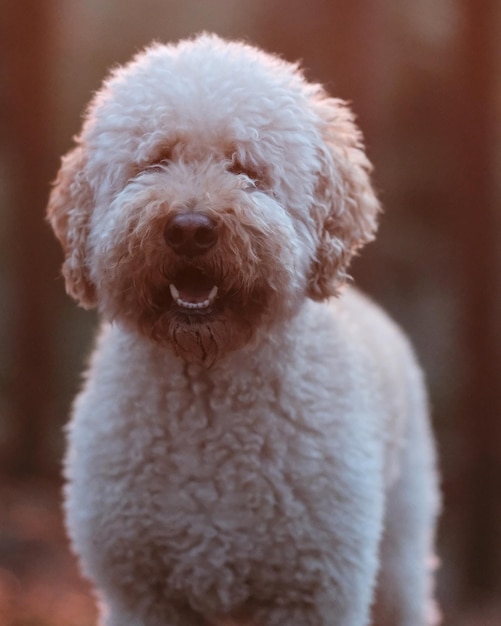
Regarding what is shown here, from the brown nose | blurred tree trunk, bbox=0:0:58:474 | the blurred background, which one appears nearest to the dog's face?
the brown nose

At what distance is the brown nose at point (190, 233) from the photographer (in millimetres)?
2514

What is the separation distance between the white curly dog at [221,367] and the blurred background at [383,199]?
9.29 ft

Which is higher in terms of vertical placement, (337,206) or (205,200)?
(337,206)

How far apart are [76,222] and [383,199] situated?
417cm

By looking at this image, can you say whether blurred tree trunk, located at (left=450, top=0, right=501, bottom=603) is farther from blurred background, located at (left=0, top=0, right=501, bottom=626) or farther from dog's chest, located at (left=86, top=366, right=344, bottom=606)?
dog's chest, located at (left=86, top=366, right=344, bottom=606)

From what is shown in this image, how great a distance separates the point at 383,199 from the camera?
6812mm

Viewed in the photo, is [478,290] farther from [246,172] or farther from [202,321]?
[202,321]

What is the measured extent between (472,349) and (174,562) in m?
3.76

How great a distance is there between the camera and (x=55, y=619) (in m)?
5.11

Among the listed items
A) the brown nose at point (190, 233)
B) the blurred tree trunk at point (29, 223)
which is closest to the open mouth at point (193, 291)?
the brown nose at point (190, 233)

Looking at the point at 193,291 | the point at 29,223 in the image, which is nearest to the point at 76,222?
the point at 193,291

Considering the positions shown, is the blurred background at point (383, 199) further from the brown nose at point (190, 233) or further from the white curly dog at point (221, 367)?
the brown nose at point (190, 233)

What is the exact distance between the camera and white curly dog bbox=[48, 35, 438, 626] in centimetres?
272

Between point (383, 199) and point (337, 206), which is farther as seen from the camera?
point (383, 199)
